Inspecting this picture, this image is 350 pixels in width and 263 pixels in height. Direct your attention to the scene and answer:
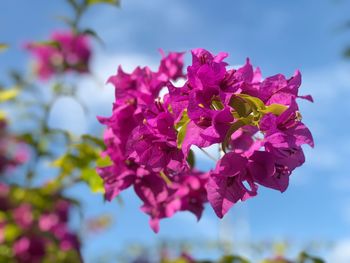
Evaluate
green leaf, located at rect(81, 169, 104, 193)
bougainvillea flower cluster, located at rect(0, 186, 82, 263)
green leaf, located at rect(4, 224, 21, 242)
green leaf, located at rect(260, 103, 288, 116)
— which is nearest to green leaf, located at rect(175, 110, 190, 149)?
green leaf, located at rect(260, 103, 288, 116)

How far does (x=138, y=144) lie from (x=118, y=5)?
950mm

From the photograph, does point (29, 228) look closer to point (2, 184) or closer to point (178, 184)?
point (2, 184)

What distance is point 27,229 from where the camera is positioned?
2637 mm

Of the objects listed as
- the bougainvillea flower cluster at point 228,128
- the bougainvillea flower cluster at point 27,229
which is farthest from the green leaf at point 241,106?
the bougainvillea flower cluster at point 27,229

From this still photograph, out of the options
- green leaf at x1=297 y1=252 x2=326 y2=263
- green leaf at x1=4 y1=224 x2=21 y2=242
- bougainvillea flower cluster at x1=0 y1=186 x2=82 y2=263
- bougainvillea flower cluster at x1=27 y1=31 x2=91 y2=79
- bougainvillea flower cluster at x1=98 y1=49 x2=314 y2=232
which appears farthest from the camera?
bougainvillea flower cluster at x1=27 y1=31 x2=91 y2=79

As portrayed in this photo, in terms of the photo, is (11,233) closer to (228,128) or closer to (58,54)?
(58,54)

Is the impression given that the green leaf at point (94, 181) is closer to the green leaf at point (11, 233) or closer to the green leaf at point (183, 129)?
the green leaf at point (183, 129)

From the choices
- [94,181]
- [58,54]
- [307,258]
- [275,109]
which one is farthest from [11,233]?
[275,109]

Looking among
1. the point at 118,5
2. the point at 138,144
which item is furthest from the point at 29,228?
the point at 138,144

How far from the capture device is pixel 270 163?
0.73m

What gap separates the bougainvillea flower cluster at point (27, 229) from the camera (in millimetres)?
2350

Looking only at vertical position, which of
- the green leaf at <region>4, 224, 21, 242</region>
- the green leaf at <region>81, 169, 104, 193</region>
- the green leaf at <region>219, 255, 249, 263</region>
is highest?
the green leaf at <region>4, 224, 21, 242</region>

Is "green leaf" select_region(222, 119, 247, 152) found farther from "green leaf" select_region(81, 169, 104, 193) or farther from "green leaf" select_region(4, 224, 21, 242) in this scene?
"green leaf" select_region(4, 224, 21, 242)

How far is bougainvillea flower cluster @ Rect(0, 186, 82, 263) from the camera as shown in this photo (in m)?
2.35
